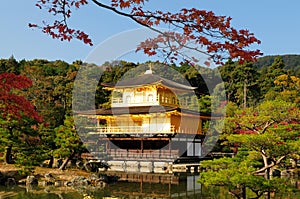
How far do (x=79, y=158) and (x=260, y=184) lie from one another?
10502mm

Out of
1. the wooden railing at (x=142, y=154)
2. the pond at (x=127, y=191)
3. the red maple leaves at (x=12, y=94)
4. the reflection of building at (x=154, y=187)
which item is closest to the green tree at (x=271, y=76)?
the wooden railing at (x=142, y=154)

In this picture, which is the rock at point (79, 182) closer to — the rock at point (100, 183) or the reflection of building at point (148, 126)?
the rock at point (100, 183)

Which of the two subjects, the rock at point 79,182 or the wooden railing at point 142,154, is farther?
the wooden railing at point 142,154

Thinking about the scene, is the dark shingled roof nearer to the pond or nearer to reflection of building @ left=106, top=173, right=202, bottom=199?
reflection of building @ left=106, top=173, right=202, bottom=199

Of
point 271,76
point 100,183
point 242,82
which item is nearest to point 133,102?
point 100,183

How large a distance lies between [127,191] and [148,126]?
906 cm

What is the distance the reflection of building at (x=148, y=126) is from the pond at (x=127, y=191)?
14.5ft

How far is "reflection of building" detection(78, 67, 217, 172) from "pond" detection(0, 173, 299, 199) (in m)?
4.41

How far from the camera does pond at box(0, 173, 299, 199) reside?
929cm

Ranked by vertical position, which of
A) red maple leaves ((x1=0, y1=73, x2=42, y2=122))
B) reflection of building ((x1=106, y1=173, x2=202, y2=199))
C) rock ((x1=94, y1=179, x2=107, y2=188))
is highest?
red maple leaves ((x1=0, y1=73, x2=42, y2=122))

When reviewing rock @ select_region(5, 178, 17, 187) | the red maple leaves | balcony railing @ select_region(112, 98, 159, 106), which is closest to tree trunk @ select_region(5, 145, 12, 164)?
Answer: rock @ select_region(5, 178, 17, 187)

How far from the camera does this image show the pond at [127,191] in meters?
9.29

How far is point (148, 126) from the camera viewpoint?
1934 centimetres

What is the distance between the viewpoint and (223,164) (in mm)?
7117
